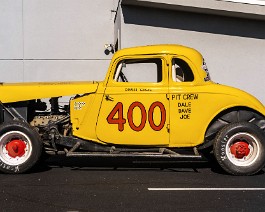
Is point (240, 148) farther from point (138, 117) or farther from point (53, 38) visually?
point (53, 38)

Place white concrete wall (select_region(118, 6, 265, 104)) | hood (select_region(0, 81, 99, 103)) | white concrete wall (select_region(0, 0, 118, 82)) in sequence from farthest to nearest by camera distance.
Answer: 1. white concrete wall (select_region(0, 0, 118, 82))
2. white concrete wall (select_region(118, 6, 265, 104))
3. hood (select_region(0, 81, 99, 103))

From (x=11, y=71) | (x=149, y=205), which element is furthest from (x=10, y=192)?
(x=11, y=71)

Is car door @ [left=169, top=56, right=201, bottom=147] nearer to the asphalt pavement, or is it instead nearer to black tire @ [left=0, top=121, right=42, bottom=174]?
the asphalt pavement

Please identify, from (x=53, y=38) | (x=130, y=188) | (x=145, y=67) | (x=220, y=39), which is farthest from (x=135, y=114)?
(x=53, y=38)

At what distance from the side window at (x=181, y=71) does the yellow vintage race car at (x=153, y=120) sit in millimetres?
17

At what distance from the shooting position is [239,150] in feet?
26.4

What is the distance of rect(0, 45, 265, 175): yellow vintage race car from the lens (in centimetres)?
805

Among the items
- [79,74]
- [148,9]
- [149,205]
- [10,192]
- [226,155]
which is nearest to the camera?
[149,205]

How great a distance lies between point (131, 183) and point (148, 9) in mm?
7044

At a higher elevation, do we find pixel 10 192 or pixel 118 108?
pixel 118 108

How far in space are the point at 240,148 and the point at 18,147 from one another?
140 inches

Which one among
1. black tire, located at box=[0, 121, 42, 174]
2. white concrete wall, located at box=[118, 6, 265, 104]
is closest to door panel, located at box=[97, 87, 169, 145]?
black tire, located at box=[0, 121, 42, 174]

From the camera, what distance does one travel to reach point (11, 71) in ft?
52.9

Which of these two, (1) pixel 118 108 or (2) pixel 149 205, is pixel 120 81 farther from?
(2) pixel 149 205
